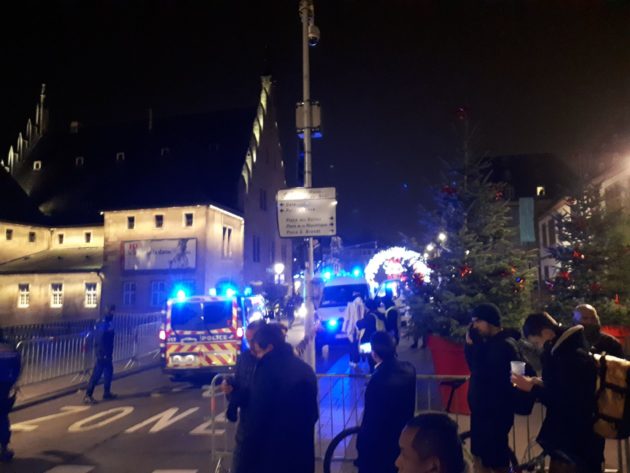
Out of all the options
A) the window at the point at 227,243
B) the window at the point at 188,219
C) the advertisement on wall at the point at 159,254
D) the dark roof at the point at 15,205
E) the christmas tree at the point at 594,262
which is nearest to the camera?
the christmas tree at the point at 594,262

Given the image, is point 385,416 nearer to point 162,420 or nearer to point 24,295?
point 162,420

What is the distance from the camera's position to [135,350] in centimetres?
1738

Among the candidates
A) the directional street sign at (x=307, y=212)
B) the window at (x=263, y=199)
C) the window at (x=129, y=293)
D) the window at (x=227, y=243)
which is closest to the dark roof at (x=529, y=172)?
the window at (x=263, y=199)

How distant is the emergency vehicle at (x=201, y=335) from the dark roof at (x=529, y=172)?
135ft

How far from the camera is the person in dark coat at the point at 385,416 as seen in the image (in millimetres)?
3975

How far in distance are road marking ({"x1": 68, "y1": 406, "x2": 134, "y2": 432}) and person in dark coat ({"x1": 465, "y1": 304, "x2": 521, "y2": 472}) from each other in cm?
737

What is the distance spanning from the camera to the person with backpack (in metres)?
7.18

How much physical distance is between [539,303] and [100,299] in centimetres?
2975

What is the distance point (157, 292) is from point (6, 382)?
26753mm

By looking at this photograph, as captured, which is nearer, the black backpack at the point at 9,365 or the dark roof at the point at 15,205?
the black backpack at the point at 9,365

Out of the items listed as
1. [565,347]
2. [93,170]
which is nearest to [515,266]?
[565,347]

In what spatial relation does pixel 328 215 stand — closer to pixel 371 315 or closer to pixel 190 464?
pixel 190 464

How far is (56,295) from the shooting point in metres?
34.4

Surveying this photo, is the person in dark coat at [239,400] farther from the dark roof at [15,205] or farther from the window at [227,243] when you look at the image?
the dark roof at [15,205]
